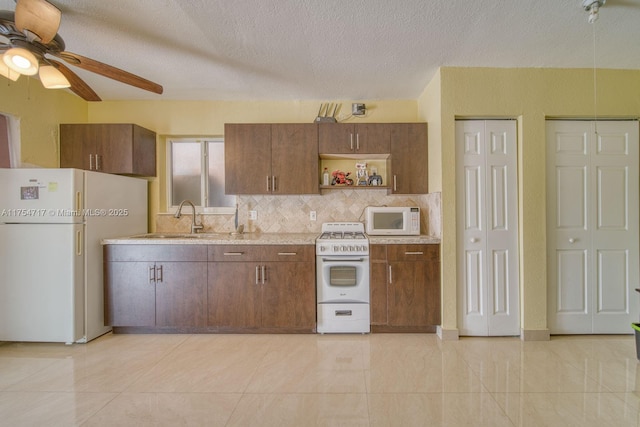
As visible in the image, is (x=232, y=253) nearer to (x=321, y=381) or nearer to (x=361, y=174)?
(x=321, y=381)

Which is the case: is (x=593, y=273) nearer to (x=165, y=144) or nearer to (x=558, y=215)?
(x=558, y=215)

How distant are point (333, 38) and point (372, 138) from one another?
3.66 ft

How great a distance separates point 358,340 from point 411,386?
2.52ft

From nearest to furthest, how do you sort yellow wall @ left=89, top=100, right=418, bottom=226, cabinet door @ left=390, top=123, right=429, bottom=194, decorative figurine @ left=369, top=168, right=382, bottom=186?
cabinet door @ left=390, top=123, right=429, bottom=194
decorative figurine @ left=369, top=168, right=382, bottom=186
yellow wall @ left=89, top=100, right=418, bottom=226

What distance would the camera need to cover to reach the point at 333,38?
7.36ft

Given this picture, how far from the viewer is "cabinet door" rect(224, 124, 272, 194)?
3160 millimetres

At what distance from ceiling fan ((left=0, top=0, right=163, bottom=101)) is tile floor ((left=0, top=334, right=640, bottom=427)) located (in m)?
2.01

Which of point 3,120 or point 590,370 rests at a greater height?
point 3,120

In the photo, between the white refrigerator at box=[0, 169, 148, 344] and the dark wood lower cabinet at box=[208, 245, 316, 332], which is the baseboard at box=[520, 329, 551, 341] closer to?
the dark wood lower cabinet at box=[208, 245, 316, 332]

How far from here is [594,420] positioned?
5.45 feet

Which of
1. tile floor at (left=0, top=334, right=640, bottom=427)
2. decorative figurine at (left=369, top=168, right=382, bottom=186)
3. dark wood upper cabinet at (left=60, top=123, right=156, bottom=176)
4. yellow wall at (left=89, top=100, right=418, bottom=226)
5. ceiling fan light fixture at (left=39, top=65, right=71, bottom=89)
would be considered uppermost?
yellow wall at (left=89, top=100, right=418, bottom=226)

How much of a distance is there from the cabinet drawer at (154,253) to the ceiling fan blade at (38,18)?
174 cm

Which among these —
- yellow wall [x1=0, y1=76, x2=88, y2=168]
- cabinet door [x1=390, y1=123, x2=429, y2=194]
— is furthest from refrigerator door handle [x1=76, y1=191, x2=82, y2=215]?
cabinet door [x1=390, y1=123, x2=429, y2=194]

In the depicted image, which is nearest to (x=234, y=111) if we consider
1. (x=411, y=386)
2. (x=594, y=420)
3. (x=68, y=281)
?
(x=68, y=281)
